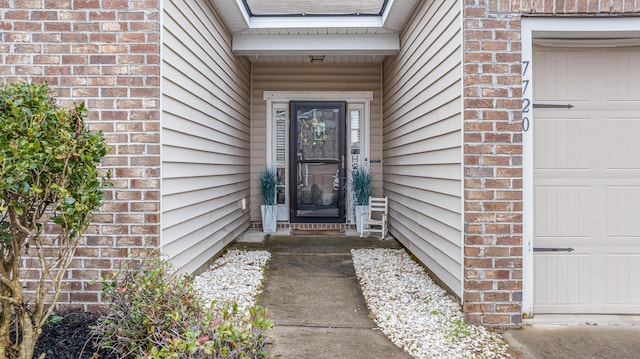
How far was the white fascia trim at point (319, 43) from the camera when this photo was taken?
4930 millimetres

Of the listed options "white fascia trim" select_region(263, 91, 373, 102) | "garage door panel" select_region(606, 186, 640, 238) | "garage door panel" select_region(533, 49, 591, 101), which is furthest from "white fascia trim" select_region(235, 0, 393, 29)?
"garage door panel" select_region(606, 186, 640, 238)

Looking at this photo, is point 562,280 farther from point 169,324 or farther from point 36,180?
point 36,180

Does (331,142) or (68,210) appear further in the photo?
(331,142)

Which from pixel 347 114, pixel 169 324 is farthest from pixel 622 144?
pixel 347 114

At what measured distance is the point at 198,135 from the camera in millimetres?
3555

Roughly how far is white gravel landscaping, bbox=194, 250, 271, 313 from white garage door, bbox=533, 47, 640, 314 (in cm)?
216

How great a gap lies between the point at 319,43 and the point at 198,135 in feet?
7.32

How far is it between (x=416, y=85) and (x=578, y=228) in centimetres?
200

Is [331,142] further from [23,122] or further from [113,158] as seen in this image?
[23,122]

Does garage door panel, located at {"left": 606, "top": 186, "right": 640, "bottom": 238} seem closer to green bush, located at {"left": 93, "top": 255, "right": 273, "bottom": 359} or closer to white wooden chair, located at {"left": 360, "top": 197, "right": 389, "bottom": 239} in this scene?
green bush, located at {"left": 93, "top": 255, "right": 273, "bottom": 359}

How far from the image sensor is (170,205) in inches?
114

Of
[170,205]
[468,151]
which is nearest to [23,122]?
[170,205]

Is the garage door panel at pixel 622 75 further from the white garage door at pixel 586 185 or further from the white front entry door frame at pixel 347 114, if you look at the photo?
the white front entry door frame at pixel 347 114

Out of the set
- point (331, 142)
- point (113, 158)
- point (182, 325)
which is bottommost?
point (182, 325)
